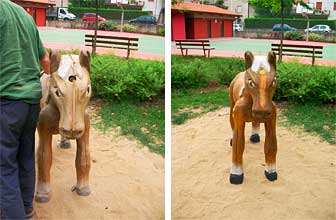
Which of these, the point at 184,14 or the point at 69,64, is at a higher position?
the point at 184,14

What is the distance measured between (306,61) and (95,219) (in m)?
1.59

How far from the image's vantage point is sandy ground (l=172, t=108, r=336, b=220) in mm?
1996

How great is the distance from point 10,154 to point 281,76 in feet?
5.80

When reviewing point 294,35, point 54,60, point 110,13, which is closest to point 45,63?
point 54,60

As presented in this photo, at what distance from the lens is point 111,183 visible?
2.16 metres

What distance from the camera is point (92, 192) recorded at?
2.04 metres

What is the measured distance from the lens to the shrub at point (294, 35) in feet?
7.73

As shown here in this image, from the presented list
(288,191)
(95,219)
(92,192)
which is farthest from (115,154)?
(288,191)

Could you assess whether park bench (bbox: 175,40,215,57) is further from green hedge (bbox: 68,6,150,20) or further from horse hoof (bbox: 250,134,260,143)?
horse hoof (bbox: 250,134,260,143)

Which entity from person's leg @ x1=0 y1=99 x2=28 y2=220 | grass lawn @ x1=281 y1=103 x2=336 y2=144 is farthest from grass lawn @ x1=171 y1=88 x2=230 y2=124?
person's leg @ x1=0 y1=99 x2=28 y2=220

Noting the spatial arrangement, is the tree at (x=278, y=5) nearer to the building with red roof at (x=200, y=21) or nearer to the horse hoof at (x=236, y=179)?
the building with red roof at (x=200, y=21)

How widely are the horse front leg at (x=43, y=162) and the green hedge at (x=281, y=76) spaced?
77 centimetres

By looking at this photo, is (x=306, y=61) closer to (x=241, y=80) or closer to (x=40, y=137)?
(x=241, y=80)

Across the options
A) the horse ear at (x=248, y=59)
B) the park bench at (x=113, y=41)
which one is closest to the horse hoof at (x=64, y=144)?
Answer: the park bench at (x=113, y=41)
